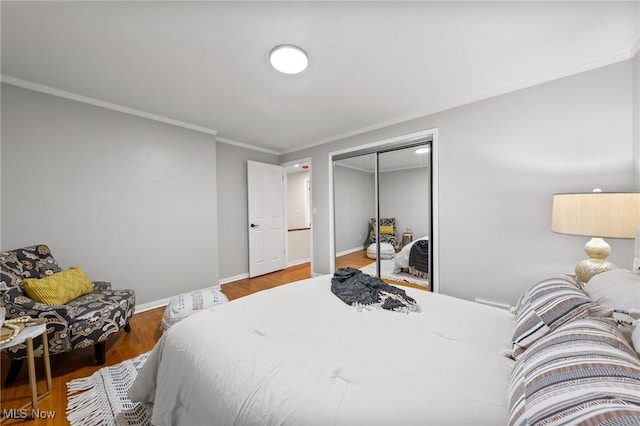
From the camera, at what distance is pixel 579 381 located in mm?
584

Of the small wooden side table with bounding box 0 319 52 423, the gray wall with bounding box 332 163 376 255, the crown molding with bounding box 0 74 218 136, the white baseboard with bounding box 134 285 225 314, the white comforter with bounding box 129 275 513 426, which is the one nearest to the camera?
the white comforter with bounding box 129 275 513 426

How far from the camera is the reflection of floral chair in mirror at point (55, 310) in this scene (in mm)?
1667

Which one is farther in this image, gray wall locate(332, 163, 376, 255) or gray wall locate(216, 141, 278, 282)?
gray wall locate(216, 141, 278, 282)

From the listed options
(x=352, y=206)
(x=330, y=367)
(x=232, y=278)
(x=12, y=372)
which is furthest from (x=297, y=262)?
(x=330, y=367)

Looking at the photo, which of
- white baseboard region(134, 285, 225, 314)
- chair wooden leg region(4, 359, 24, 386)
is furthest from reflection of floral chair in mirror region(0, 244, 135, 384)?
white baseboard region(134, 285, 225, 314)

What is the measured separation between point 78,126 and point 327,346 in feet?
11.1

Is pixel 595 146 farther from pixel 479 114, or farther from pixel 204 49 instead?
pixel 204 49

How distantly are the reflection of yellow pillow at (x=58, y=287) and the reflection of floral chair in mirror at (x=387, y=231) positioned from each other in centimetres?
333

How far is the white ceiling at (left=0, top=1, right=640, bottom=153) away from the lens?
148 centimetres

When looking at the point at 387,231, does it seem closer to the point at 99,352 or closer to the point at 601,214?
the point at 601,214

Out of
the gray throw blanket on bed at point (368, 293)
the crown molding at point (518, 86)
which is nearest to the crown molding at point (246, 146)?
the crown molding at point (518, 86)

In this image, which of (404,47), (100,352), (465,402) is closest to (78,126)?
(100,352)

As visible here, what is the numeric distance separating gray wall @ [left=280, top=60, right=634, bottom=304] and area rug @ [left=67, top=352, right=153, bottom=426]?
3009mm

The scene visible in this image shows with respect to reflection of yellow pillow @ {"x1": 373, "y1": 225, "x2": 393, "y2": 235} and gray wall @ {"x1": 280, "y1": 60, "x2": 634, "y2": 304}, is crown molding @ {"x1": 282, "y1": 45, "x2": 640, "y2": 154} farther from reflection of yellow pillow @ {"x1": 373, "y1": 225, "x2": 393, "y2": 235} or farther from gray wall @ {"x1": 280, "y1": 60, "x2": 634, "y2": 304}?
reflection of yellow pillow @ {"x1": 373, "y1": 225, "x2": 393, "y2": 235}
